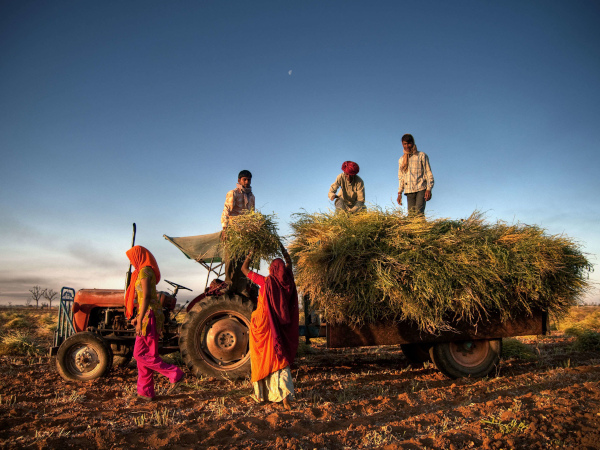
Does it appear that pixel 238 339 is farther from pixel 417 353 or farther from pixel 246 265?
pixel 417 353

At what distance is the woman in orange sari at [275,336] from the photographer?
371 cm

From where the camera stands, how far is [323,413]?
3.28 m

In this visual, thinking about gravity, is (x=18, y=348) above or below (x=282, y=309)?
below

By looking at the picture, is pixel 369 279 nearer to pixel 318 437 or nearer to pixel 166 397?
pixel 318 437

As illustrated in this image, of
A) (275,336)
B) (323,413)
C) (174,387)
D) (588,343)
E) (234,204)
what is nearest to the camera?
(323,413)

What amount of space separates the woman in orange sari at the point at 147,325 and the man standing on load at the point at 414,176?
4.05 meters

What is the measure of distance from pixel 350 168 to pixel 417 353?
10.7 ft

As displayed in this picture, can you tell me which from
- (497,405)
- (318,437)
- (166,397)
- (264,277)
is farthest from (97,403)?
(497,405)

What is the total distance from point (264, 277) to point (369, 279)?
1.18 meters

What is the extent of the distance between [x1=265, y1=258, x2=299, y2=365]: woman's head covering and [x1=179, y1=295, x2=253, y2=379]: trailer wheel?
3.02 ft

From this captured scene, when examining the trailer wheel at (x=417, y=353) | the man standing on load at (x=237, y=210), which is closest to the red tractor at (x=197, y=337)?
the man standing on load at (x=237, y=210)

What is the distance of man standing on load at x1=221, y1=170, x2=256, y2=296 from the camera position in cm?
489

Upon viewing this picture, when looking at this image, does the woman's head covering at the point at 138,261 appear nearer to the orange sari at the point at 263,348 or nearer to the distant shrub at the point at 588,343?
the orange sari at the point at 263,348

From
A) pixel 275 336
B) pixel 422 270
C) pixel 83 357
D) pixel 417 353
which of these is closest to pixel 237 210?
pixel 275 336
